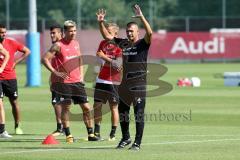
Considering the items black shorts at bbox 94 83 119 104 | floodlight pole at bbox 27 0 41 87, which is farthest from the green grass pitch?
floodlight pole at bbox 27 0 41 87

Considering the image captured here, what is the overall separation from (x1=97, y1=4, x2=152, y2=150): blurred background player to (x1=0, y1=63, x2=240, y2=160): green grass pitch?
1.36 feet

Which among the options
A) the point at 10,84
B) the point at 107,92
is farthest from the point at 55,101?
the point at 107,92

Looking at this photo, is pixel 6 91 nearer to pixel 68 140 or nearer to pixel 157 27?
pixel 68 140

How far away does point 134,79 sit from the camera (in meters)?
16.1

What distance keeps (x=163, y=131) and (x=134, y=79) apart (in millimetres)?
3600

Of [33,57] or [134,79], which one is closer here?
[134,79]

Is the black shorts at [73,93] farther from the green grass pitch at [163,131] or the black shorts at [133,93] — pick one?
the black shorts at [133,93]

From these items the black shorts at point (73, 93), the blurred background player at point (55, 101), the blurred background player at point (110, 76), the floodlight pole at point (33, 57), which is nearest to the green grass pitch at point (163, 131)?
the blurred background player at point (55, 101)

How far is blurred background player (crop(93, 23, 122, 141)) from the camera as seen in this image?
57.9 ft

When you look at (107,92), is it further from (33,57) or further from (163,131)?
(33,57)

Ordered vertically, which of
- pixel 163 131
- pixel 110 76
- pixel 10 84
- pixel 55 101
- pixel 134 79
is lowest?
pixel 163 131

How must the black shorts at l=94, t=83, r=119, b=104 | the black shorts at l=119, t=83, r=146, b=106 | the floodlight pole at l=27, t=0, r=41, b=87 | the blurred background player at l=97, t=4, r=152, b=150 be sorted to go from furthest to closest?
1. the floodlight pole at l=27, t=0, r=41, b=87
2. the black shorts at l=94, t=83, r=119, b=104
3. the black shorts at l=119, t=83, r=146, b=106
4. the blurred background player at l=97, t=4, r=152, b=150

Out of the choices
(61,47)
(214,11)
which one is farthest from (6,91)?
(214,11)

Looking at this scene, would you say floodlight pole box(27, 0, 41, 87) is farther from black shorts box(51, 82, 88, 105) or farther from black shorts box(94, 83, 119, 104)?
black shorts box(51, 82, 88, 105)
